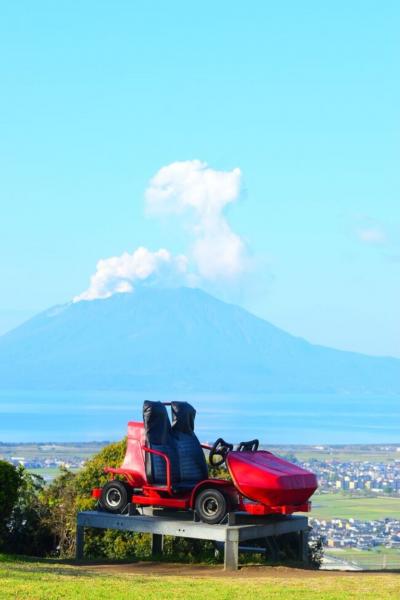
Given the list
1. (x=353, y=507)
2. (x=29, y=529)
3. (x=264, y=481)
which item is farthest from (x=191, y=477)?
(x=353, y=507)

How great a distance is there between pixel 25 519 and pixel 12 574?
8.62 m

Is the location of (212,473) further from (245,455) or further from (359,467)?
(359,467)

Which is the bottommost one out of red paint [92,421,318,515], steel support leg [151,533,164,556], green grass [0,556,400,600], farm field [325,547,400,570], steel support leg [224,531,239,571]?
green grass [0,556,400,600]

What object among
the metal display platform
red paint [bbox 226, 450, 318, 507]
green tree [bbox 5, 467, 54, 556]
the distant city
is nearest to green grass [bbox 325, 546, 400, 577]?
the distant city

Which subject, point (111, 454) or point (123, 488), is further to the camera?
point (111, 454)

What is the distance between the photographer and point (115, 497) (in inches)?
773

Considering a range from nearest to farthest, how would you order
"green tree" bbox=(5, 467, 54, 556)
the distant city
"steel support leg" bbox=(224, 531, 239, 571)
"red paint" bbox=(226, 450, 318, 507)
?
"steel support leg" bbox=(224, 531, 239, 571) → "red paint" bbox=(226, 450, 318, 507) → "green tree" bbox=(5, 467, 54, 556) → the distant city

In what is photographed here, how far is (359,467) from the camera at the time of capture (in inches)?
3844

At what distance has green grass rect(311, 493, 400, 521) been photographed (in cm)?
6494

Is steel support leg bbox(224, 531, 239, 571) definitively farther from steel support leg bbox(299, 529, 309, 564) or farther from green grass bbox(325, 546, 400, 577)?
green grass bbox(325, 546, 400, 577)

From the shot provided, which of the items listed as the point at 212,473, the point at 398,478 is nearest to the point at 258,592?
the point at 212,473

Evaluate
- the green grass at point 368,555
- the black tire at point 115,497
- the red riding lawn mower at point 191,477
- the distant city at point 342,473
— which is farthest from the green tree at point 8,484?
the green grass at point 368,555

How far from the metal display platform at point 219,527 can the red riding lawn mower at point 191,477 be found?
0.71ft

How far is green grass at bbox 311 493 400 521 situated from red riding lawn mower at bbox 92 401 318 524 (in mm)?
42266
